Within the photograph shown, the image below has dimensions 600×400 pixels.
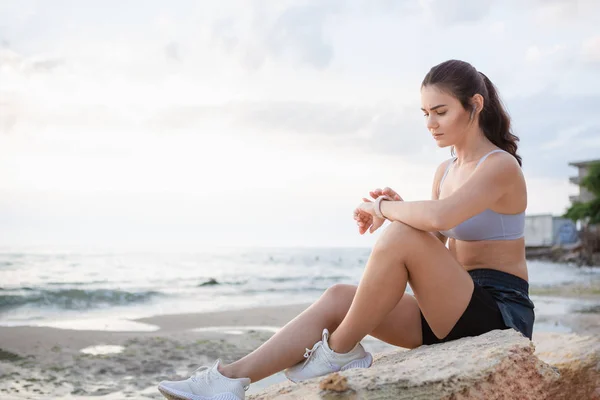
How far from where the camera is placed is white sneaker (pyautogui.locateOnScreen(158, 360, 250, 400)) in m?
2.53

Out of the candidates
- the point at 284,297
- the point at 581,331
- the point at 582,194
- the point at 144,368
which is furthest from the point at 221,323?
the point at 582,194

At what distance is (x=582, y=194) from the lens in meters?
45.0

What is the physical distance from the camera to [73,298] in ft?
41.3

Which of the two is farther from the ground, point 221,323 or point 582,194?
point 582,194

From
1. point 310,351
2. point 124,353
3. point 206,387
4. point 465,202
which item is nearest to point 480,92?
point 465,202

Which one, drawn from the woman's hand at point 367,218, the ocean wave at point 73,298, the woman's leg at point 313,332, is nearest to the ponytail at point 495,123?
the woman's hand at point 367,218

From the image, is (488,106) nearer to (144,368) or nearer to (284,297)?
(144,368)

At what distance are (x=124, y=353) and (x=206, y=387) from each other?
3.78 meters

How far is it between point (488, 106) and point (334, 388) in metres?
1.61

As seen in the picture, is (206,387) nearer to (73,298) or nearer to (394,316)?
(394,316)

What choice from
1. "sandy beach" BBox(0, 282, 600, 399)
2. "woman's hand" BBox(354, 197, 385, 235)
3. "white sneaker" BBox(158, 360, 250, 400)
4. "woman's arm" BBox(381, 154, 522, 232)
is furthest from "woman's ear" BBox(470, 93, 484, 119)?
"sandy beach" BBox(0, 282, 600, 399)

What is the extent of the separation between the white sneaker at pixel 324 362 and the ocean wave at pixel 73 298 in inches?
388

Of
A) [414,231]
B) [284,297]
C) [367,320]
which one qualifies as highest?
[414,231]

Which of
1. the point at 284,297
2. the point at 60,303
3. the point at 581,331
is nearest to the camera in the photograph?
the point at 581,331
